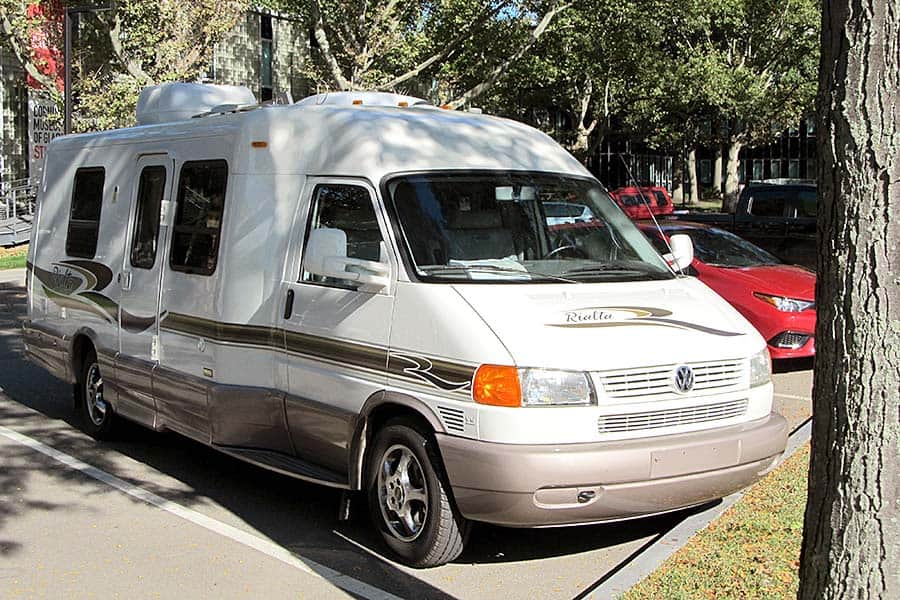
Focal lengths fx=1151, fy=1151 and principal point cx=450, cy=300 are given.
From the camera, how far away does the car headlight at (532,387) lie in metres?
5.61

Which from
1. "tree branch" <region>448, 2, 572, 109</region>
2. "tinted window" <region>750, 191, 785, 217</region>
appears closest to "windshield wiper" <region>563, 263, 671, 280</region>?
"tinted window" <region>750, 191, 785, 217</region>

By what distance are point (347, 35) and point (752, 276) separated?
22.1 m

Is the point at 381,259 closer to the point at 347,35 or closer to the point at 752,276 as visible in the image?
the point at 752,276

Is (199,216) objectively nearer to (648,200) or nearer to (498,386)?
(498,386)

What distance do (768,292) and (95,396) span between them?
677 centimetres

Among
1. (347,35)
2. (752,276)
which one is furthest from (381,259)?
(347,35)

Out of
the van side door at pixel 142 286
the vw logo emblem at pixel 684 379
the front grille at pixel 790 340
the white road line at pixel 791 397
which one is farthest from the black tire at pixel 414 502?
the front grille at pixel 790 340

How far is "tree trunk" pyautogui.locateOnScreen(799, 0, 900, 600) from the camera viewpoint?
312 cm

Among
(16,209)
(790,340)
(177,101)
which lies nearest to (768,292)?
(790,340)

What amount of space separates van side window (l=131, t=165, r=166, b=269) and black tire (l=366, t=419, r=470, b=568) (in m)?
3.11

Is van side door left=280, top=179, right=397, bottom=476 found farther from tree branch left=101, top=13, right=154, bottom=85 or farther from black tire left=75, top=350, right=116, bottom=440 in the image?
tree branch left=101, top=13, right=154, bottom=85

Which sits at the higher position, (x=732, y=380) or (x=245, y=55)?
(x=245, y=55)

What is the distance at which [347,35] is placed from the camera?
32344mm

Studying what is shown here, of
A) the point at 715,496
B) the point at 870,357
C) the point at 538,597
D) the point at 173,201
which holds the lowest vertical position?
the point at 538,597
